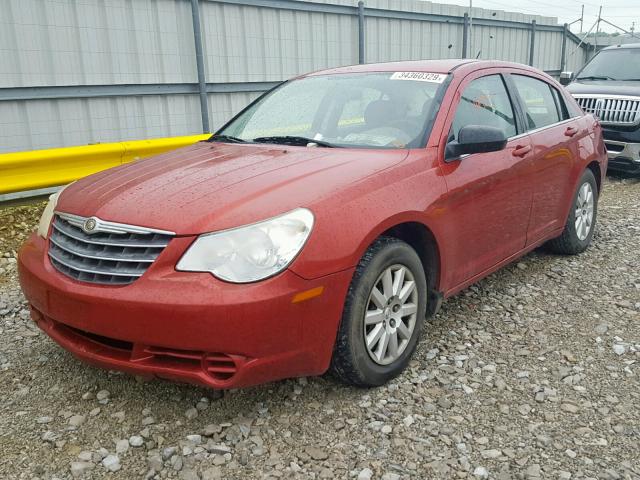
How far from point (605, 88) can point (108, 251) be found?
26.8 ft

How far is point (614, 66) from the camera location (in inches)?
368

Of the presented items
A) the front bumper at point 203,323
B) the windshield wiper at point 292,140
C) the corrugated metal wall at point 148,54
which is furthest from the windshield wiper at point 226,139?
the corrugated metal wall at point 148,54

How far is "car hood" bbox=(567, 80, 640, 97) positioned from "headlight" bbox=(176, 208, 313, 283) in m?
7.48

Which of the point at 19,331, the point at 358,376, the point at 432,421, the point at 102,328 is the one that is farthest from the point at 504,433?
the point at 19,331

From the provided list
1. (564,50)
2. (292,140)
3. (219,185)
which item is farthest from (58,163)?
(564,50)

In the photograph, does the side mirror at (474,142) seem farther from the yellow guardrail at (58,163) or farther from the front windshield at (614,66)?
the front windshield at (614,66)

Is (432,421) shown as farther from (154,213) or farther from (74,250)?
(74,250)

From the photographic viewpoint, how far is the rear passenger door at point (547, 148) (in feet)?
13.7

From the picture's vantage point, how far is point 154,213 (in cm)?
261

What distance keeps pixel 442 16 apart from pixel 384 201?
10337 mm

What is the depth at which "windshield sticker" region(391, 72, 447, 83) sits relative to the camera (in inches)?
144

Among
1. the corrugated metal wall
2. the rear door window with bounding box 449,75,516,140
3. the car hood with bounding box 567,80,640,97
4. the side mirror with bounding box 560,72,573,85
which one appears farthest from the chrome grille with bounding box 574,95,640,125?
the rear door window with bounding box 449,75,516,140

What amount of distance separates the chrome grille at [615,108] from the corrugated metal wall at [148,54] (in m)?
3.85

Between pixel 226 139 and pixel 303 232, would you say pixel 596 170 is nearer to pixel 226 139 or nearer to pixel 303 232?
pixel 226 139
